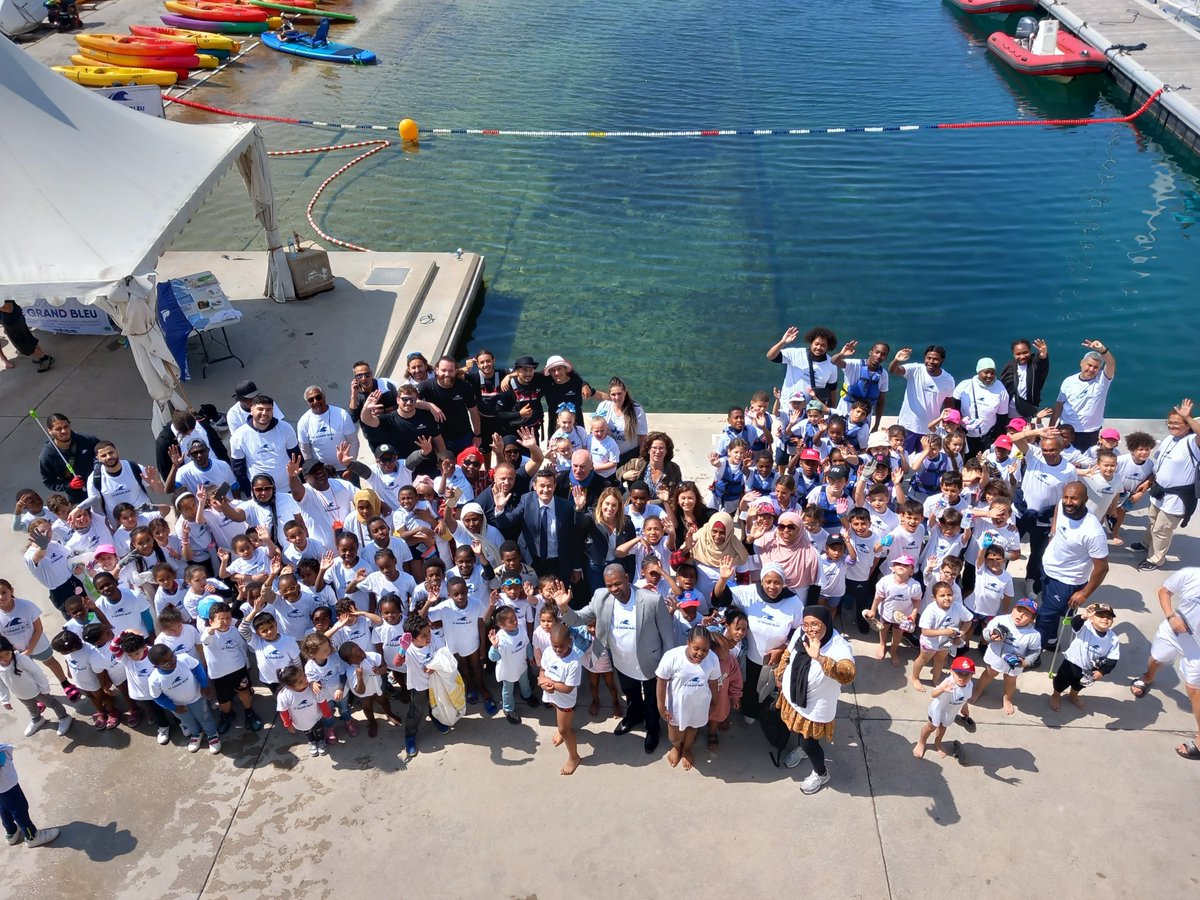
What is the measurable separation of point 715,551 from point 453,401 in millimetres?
2886

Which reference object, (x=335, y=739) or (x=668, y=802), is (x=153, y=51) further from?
(x=668, y=802)

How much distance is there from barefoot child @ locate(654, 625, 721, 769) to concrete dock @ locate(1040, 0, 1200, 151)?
61.9 ft

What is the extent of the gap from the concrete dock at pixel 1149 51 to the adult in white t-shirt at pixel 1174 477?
1468 centimetres

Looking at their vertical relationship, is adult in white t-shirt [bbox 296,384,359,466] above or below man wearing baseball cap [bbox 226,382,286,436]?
below

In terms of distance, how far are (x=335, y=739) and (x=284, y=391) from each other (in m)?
5.35

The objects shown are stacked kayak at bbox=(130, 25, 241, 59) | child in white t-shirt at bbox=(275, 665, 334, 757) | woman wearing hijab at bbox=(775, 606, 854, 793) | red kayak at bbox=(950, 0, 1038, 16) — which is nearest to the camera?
woman wearing hijab at bbox=(775, 606, 854, 793)

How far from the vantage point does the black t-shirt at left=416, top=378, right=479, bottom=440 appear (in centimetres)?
798

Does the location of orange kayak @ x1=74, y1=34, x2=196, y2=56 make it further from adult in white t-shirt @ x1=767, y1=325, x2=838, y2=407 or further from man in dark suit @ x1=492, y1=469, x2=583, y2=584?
man in dark suit @ x1=492, y1=469, x2=583, y2=584

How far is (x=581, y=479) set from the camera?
7051mm

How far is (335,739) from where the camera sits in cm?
669

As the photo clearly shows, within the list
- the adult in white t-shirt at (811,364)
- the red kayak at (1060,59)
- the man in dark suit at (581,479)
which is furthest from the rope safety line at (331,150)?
the red kayak at (1060,59)

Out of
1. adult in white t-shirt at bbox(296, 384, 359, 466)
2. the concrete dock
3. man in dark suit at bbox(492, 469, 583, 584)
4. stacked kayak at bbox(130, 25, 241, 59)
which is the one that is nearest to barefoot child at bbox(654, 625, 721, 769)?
man in dark suit at bbox(492, 469, 583, 584)

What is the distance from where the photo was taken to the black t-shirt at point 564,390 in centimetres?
817

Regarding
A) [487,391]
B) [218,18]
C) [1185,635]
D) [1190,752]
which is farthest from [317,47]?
[1190,752]
